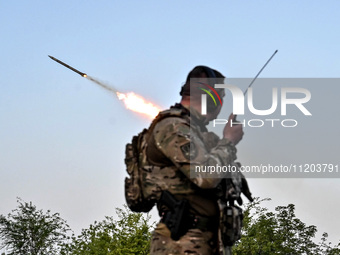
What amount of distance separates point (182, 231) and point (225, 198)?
0.61m

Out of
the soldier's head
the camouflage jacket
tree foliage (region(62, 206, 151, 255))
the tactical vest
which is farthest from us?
tree foliage (region(62, 206, 151, 255))

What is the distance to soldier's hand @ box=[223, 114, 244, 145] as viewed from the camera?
8430 mm

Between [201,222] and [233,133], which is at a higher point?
[233,133]

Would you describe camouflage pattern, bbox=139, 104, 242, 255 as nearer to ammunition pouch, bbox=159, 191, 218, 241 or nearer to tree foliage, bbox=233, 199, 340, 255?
ammunition pouch, bbox=159, 191, 218, 241

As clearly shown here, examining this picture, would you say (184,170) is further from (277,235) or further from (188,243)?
(277,235)

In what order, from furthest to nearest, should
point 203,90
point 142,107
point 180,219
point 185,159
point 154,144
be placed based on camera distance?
point 142,107, point 203,90, point 154,144, point 180,219, point 185,159

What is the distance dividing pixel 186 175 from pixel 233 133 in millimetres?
816

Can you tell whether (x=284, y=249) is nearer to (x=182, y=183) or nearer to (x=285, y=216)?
(x=285, y=216)

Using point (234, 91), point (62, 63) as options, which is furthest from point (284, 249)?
point (234, 91)

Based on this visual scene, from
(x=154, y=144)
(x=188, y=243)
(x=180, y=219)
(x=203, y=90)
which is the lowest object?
(x=188, y=243)

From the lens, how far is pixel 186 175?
8.02 meters

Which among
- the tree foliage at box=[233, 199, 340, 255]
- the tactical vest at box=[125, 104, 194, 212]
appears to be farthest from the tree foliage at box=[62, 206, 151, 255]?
the tactical vest at box=[125, 104, 194, 212]

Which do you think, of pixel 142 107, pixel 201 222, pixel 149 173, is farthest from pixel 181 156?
pixel 142 107

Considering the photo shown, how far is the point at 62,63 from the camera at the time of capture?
15586 mm
